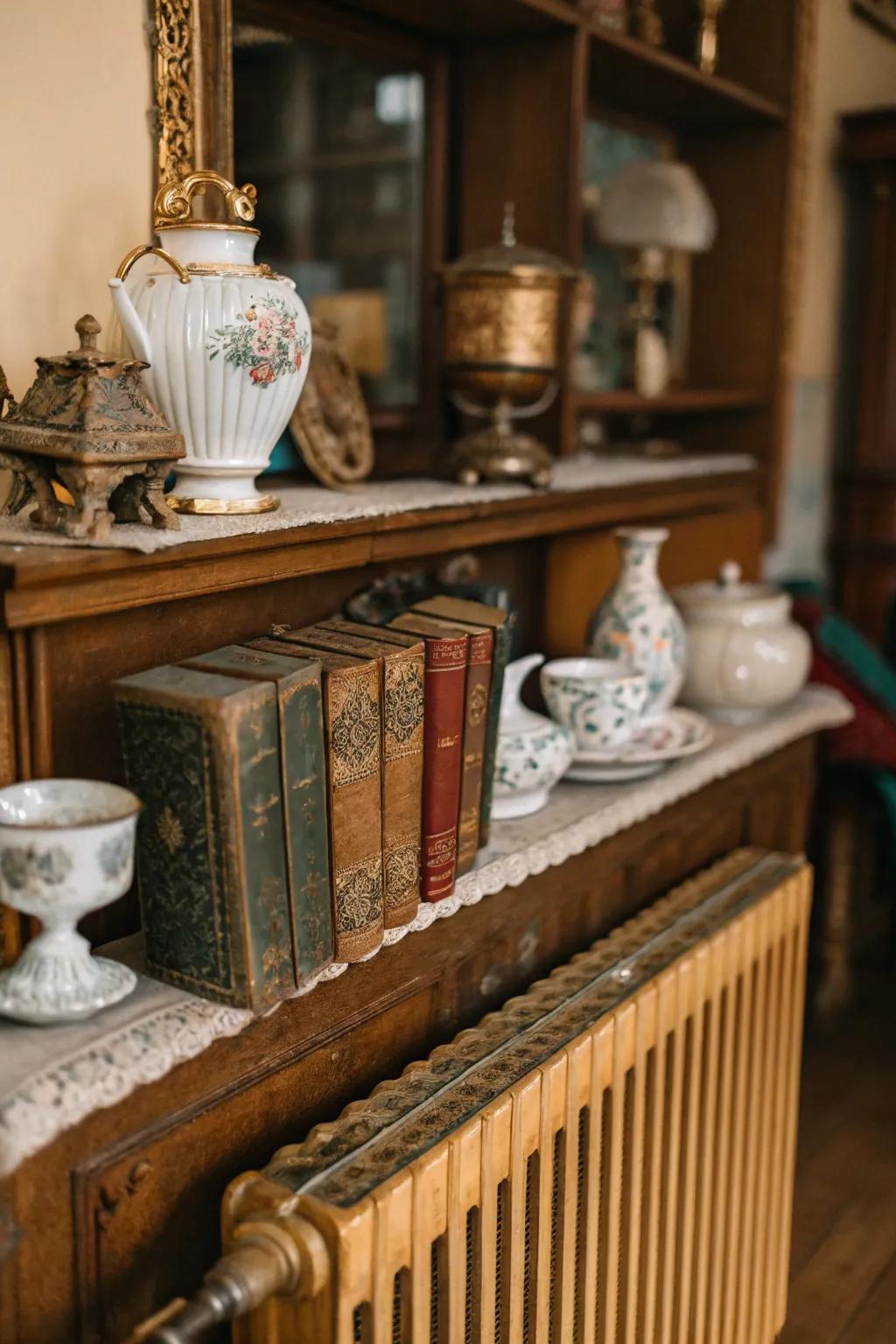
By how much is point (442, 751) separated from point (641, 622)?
628 millimetres

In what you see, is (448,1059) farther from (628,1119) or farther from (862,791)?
(862,791)

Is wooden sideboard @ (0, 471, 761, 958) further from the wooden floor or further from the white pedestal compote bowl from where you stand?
the wooden floor

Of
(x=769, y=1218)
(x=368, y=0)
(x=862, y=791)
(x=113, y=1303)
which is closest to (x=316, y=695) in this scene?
(x=113, y=1303)

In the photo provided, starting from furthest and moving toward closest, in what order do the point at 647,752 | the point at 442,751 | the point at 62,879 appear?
the point at 647,752 < the point at 442,751 < the point at 62,879

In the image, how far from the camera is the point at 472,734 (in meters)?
1.37

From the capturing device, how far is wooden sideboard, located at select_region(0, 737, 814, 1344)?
1.00 metres

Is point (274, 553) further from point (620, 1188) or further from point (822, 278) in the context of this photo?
point (822, 278)

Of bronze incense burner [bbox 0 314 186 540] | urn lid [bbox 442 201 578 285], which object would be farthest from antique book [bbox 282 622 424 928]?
urn lid [bbox 442 201 578 285]

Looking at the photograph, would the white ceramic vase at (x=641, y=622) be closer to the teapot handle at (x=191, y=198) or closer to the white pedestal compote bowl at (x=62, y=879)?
the teapot handle at (x=191, y=198)

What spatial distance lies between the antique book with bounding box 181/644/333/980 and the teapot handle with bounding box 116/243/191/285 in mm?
347

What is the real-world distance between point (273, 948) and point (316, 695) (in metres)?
0.22

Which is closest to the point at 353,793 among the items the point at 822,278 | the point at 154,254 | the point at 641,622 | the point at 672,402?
the point at 154,254

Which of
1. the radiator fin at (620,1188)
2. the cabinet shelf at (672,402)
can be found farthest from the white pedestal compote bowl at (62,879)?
the cabinet shelf at (672,402)

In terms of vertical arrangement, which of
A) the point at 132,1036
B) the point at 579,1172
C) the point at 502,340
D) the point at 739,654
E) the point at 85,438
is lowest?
the point at 579,1172
